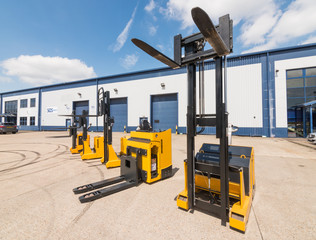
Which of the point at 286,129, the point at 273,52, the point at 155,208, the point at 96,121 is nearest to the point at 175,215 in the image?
the point at 155,208

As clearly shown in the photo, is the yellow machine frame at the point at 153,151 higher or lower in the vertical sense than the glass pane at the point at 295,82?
lower

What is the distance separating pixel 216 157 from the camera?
2480mm

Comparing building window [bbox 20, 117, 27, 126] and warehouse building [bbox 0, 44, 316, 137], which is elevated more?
warehouse building [bbox 0, 44, 316, 137]

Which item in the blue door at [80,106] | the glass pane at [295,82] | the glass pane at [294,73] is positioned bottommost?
the blue door at [80,106]

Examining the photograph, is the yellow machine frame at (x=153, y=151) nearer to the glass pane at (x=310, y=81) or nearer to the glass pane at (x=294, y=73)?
the glass pane at (x=294, y=73)

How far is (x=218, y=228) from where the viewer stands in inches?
80.3

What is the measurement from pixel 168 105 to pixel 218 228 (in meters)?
16.1

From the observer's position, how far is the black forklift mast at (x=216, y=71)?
169 centimetres

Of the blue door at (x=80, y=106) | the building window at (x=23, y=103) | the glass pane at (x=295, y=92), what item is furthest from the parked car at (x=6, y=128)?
the glass pane at (x=295, y=92)

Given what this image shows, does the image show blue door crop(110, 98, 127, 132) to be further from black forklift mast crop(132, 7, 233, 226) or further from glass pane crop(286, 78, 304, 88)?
black forklift mast crop(132, 7, 233, 226)

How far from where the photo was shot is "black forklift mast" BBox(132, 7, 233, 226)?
5.54ft

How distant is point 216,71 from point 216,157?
1.39 meters

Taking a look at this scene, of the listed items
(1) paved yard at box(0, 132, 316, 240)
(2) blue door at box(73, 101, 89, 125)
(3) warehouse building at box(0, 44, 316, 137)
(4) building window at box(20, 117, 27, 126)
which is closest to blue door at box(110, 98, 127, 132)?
(3) warehouse building at box(0, 44, 316, 137)

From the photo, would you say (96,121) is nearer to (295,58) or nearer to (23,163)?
(23,163)
